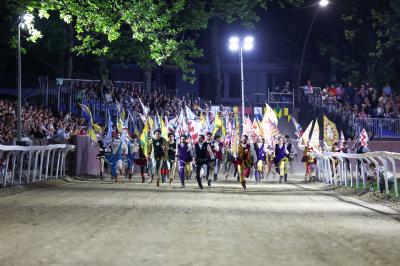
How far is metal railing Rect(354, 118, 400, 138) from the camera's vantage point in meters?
38.2

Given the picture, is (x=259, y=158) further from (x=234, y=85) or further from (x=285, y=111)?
(x=234, y=85)

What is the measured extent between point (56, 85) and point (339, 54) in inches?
949

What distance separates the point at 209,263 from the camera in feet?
24.8

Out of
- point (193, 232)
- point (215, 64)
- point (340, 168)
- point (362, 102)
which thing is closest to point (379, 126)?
point (362, 102)

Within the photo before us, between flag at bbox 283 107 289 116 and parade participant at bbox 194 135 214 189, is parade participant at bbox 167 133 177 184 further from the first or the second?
flag at bbox 283 107 289 116

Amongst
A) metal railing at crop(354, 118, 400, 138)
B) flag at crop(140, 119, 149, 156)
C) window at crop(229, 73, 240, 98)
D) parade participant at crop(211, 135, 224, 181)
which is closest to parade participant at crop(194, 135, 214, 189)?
flag at crop(140, 119, 149, 156)

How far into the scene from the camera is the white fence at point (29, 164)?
1962 centimetres

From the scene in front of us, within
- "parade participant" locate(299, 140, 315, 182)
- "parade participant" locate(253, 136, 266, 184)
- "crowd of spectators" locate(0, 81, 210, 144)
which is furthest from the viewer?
"parade participant" locate(299, 140, 315, 182)

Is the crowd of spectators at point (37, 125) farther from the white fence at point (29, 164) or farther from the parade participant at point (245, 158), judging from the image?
the parade participant at point (245, 158)

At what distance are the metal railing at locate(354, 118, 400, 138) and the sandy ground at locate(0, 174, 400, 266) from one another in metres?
22.2

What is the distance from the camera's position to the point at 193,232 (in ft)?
33.6

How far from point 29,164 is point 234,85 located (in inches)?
1563

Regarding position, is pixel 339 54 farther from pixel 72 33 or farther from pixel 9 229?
pixel 9 229

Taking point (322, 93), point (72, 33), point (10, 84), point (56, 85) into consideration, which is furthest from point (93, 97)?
point (10, 84)
